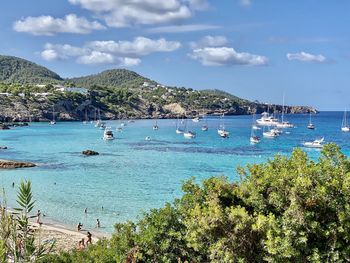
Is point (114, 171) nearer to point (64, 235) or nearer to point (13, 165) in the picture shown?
point (13, 165)

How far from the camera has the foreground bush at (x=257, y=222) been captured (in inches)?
490

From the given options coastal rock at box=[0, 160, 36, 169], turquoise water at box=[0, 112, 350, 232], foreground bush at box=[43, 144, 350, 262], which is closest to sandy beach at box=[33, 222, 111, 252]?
turquoise water at box=[0, 112, 350, 232]

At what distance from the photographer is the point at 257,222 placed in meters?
12.7

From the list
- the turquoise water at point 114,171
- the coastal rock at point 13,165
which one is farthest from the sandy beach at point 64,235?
the coastal rock at point 13,165

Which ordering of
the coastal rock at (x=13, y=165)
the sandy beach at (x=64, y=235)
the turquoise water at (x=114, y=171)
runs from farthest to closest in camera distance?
1. the coastal rock at (x=13, y=165)
2. the turquoise water at (x=114, y=171)
3. the sandy beach at (x=64, y=235)

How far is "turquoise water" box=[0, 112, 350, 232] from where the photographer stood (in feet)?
135

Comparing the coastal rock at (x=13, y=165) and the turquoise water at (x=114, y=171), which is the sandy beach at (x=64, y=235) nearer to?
the turquoise water at (x=114, y=171)

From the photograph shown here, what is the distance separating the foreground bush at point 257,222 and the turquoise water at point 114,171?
67.8 ft

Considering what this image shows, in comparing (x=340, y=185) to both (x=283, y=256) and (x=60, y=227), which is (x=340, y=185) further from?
(x=60, y=227)

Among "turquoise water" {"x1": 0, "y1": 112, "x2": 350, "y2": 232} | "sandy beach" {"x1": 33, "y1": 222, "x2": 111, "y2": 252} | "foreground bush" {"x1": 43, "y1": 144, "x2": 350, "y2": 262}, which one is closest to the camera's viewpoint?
"foreground bush" {"x1": 43, "y1": 144, "x2": 350, "y2": 262}

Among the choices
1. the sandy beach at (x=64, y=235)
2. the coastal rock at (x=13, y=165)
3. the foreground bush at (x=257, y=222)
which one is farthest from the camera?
the coastal rock at (x=13, y=165)

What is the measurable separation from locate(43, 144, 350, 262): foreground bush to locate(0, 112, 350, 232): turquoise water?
20.7 metres

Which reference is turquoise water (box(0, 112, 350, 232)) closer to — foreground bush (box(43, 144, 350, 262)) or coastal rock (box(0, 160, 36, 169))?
coastal rock (box(0, 160, 36, 169))

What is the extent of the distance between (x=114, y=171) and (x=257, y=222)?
49.3 meters
